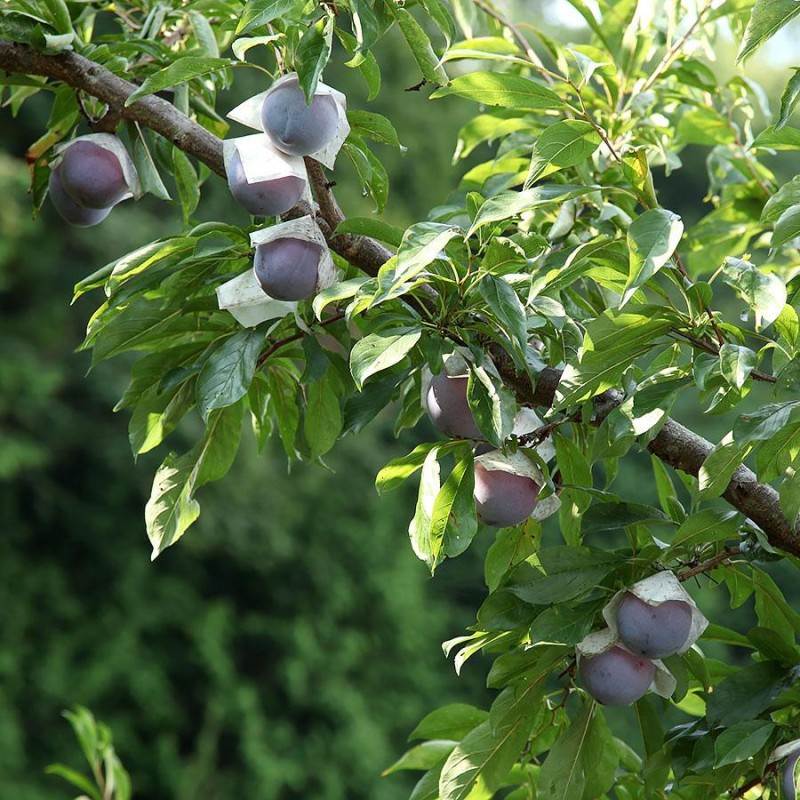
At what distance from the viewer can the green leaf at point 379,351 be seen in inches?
16.0

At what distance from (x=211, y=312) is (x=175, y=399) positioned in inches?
1.7

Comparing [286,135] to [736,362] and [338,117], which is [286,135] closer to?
[338,117]

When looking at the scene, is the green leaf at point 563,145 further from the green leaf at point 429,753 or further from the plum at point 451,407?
the green leaf at point 429,753

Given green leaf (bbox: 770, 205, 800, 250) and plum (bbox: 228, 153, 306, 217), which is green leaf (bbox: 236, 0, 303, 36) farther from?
green leaf (bbox: 770, 205, 800, 250)

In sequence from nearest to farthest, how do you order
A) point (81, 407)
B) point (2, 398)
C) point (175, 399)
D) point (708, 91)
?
point (175, 399) < point (708, 91) < point (2, 398) < point (81, 407)

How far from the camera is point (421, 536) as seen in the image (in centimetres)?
45

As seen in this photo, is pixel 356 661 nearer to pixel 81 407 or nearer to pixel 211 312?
pixel 81 407

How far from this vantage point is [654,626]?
444 millimetres

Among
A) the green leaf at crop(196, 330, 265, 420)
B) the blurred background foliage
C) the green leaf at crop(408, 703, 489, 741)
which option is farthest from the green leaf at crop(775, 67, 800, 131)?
the blurred background foliage

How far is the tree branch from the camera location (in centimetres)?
46

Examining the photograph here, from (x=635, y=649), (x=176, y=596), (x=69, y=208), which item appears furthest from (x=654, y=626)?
(x=176, y=596)

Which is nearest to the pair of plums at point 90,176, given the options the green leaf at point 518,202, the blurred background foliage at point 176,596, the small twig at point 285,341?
the small twig at point 285,341

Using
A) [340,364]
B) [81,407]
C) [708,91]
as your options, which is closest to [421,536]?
[340,364]

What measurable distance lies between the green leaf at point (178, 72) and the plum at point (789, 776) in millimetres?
360
